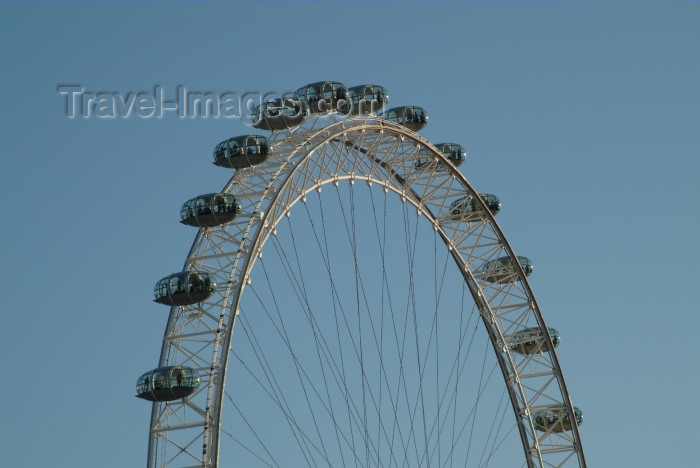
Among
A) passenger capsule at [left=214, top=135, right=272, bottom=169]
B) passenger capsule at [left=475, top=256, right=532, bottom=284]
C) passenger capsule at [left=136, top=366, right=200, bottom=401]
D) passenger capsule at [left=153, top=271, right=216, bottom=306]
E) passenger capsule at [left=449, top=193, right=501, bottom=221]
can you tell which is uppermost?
passenger capsule at [left=449, top=193, right=501, bottom=221]

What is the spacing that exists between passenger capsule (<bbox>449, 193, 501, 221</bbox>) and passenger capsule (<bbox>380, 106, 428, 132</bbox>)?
15.3 feet

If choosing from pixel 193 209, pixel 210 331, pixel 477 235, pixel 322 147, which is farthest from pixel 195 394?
pixel 477 235

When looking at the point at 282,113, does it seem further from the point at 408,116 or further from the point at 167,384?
the point at 167,384

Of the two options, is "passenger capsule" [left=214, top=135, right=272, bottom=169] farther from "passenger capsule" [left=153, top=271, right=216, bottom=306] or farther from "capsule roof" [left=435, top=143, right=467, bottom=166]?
"capsule roof" [left=435, top=143, right=467, bottom=166]

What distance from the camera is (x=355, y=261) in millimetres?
56438

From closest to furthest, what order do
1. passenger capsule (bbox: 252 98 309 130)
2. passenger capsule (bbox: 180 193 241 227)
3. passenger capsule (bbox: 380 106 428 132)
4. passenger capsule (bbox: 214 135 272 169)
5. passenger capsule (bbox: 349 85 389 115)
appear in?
1. passenger capsule (bbox: 180 193 241 227)
2. passenger capsule (bbox: 214 135 272 169)
3. passenger capsule (bbox: 252 98 309 130)
4. passenger capsule (bbox: 349 85 389 115)
5. passenger capsule (bbox: 380 106 428 132)

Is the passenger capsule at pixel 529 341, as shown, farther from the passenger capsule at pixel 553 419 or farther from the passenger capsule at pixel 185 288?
the passenger capsule at pixel 185 288

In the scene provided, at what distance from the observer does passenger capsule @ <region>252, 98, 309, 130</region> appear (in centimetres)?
5184

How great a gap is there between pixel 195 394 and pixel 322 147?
9451mm

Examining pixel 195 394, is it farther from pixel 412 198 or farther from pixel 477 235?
pixel 477 235

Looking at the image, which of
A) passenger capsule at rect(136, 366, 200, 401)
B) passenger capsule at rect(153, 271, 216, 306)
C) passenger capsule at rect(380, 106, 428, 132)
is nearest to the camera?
passenger capsule at rect(136, 366, 200, 401)

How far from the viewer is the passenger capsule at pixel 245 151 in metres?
49.8

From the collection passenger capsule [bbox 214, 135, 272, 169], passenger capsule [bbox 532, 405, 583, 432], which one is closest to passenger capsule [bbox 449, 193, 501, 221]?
passenger capsule [bbox 532, 405, 583, 432]

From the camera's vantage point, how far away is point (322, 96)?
5225cm
